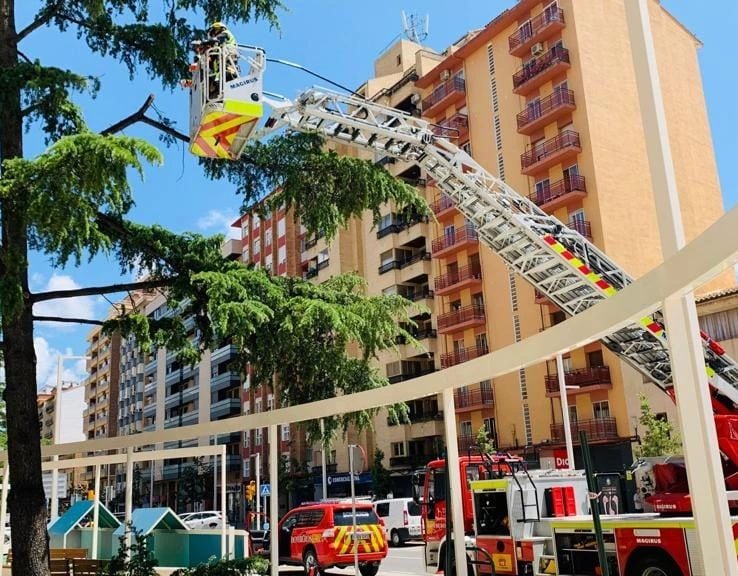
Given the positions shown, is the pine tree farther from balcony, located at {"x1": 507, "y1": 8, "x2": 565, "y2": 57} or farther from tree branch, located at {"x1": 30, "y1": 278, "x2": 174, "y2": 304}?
balcony, located at {"x1": 507, "y1": 8, "x2": 565, "y2": 57}

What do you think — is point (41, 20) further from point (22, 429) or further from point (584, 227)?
point (584, 227)

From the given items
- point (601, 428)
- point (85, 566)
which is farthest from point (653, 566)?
point (601, 428)

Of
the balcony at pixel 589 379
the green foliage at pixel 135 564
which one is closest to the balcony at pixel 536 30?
the balcony at pixel 589 379

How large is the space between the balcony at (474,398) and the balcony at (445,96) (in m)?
17.2

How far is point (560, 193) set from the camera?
126ft

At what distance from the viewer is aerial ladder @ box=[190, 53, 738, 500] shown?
13.2 metres

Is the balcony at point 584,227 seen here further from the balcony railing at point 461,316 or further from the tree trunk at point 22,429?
the tree trunk at point 22,429

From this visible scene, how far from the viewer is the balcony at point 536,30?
40.1 metres

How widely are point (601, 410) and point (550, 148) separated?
13.2 meters

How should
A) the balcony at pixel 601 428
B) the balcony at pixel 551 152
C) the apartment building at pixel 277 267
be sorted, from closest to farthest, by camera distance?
the balcony at pixel 601 428 → the balcony at pixel 551 152 → the apartment building at pixel 277 267

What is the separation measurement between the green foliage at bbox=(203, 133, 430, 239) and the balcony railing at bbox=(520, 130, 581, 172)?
28.3 m

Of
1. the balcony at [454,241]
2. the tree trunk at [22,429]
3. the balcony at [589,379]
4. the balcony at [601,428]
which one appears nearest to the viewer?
the tree trunk at [22,429]

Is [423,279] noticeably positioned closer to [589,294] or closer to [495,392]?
[495,392]

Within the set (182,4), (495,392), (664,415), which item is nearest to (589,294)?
(182,4)
